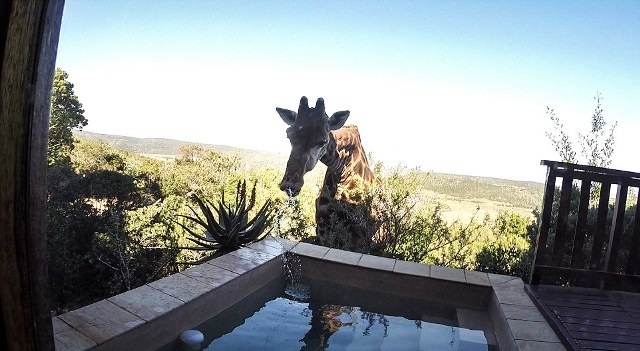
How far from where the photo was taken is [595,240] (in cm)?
358

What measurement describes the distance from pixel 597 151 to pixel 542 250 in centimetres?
304

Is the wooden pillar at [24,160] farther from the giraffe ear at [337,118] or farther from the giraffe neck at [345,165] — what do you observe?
the giraffe neck at [345,165]

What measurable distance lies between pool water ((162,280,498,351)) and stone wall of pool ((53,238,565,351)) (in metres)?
0.11

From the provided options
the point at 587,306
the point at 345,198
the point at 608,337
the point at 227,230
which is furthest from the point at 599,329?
the point at 227,230

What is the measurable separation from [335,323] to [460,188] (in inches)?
281

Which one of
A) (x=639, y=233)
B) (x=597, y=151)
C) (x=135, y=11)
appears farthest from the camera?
(x=135, y=11)

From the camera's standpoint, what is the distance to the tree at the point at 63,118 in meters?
10.1

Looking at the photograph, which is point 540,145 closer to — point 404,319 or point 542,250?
point 542,250

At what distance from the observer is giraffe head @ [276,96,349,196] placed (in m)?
3.88

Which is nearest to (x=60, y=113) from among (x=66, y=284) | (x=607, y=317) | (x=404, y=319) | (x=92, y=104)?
(x=92, y=104)

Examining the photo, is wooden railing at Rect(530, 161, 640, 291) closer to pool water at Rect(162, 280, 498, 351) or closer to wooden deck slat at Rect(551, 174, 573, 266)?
wooden deck slat at Rect(551, 174, 573, 266)

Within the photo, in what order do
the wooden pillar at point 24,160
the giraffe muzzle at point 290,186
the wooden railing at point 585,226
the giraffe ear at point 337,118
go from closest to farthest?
the wooden pillar at point 24,160 → the wooden railing at point 585,226 → the giraffe muzzle at point 290,186 → the giraffe ear at point 337,118

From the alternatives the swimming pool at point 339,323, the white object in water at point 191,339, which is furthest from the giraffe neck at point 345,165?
the white object in water at point 191,339

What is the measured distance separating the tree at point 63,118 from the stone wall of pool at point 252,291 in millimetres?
8658
